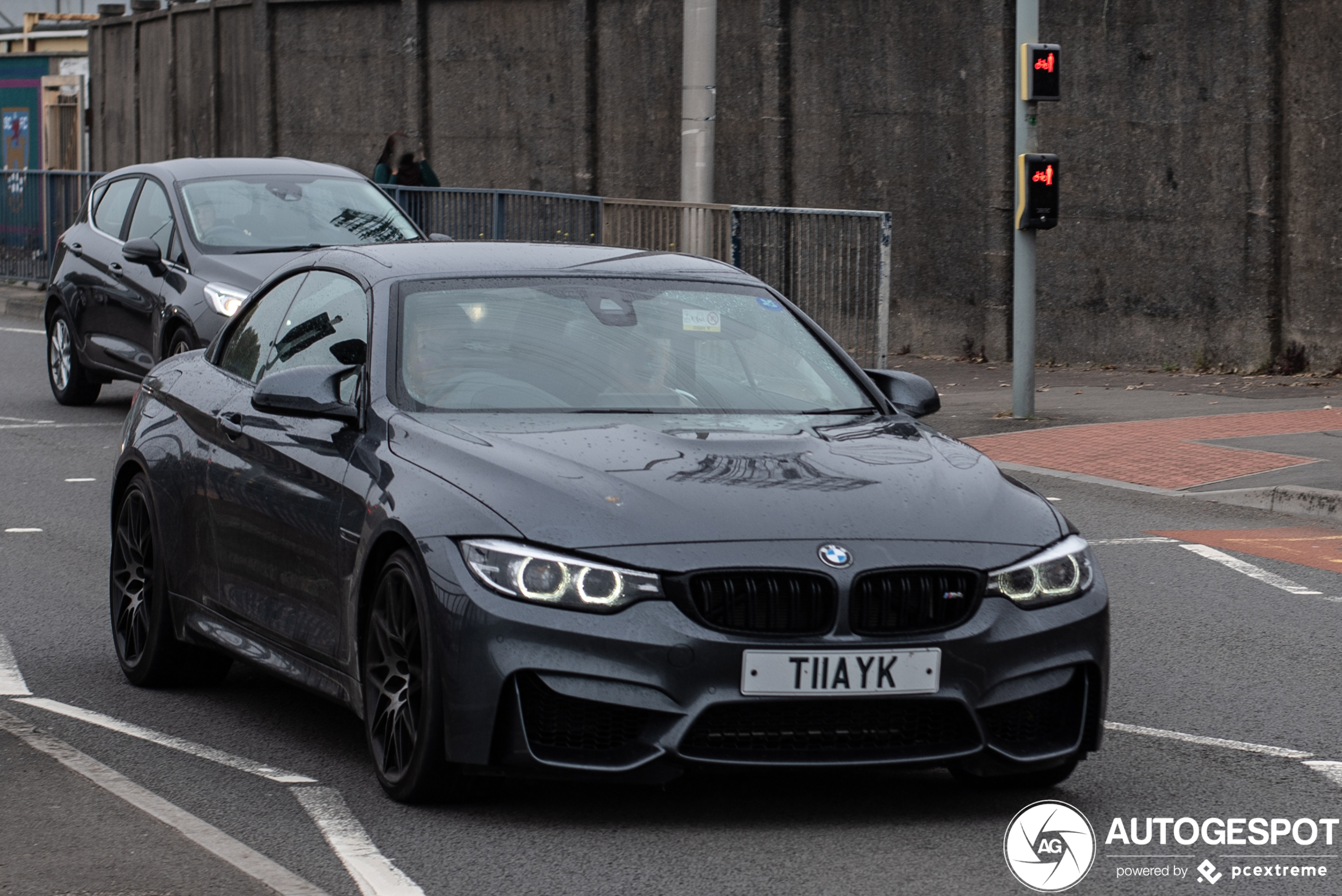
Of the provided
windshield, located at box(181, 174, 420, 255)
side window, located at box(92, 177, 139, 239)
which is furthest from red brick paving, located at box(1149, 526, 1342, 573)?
side window, located at box(92, 177, 139, 239)

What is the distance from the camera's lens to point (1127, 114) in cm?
1923

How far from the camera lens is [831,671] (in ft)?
17.0

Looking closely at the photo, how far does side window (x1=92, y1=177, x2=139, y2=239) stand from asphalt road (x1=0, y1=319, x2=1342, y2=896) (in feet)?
26.6

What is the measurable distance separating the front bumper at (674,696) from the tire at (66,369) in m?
11.5

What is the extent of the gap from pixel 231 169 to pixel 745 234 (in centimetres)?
489

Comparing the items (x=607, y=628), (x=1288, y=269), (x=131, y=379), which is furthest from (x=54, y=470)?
(x=1288, y=269)

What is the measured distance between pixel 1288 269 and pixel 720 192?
7.30 m

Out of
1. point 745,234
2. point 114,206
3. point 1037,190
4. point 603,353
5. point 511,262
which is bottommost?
point 603,353

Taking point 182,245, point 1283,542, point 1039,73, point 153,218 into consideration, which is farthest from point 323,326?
point 1039,73

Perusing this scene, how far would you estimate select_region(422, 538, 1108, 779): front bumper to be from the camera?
5.14 meters

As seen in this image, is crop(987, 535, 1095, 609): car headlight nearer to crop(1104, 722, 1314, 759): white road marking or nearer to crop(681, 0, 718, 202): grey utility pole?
crop(1104, 722, 1314, 759): white road marking

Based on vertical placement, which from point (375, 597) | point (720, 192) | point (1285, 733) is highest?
point (720, 192)

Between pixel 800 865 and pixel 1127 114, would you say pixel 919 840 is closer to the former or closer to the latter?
pixel 800 865

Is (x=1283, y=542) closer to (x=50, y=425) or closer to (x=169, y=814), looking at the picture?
(x=169, y=814)
